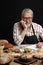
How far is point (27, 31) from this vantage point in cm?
307

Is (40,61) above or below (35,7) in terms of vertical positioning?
below

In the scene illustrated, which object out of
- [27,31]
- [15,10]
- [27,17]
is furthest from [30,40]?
[15,10]

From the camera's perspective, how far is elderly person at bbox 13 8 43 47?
3006 millimetres

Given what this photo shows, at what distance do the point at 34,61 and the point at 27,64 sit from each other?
99 millimetres

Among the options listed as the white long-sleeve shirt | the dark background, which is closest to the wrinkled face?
the white long-sleeve shirt

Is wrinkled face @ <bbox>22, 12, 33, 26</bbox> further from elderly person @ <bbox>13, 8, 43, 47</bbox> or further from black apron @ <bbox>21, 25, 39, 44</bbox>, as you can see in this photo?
black apron @ <bbox>21, 25, 39, 44</bbox>

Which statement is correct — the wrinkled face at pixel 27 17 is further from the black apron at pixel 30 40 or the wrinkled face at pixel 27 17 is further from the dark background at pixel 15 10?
the dark background at pixel 15 10

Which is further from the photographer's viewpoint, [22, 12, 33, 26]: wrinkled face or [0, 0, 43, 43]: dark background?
[0, 0, 43, 43]: dark background

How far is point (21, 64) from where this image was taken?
1.90 meters

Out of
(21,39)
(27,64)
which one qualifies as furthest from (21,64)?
(21,39)

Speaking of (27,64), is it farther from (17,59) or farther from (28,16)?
(28,16)

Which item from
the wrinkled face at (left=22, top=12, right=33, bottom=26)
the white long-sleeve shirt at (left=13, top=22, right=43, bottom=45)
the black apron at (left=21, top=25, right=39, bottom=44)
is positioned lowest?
the black apron at (left=21, top=25, right=39, bottom=44)

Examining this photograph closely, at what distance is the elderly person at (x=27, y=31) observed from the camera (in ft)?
9.86

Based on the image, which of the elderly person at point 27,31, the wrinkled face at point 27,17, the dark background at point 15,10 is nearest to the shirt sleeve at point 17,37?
the elderly person at point 27,31
